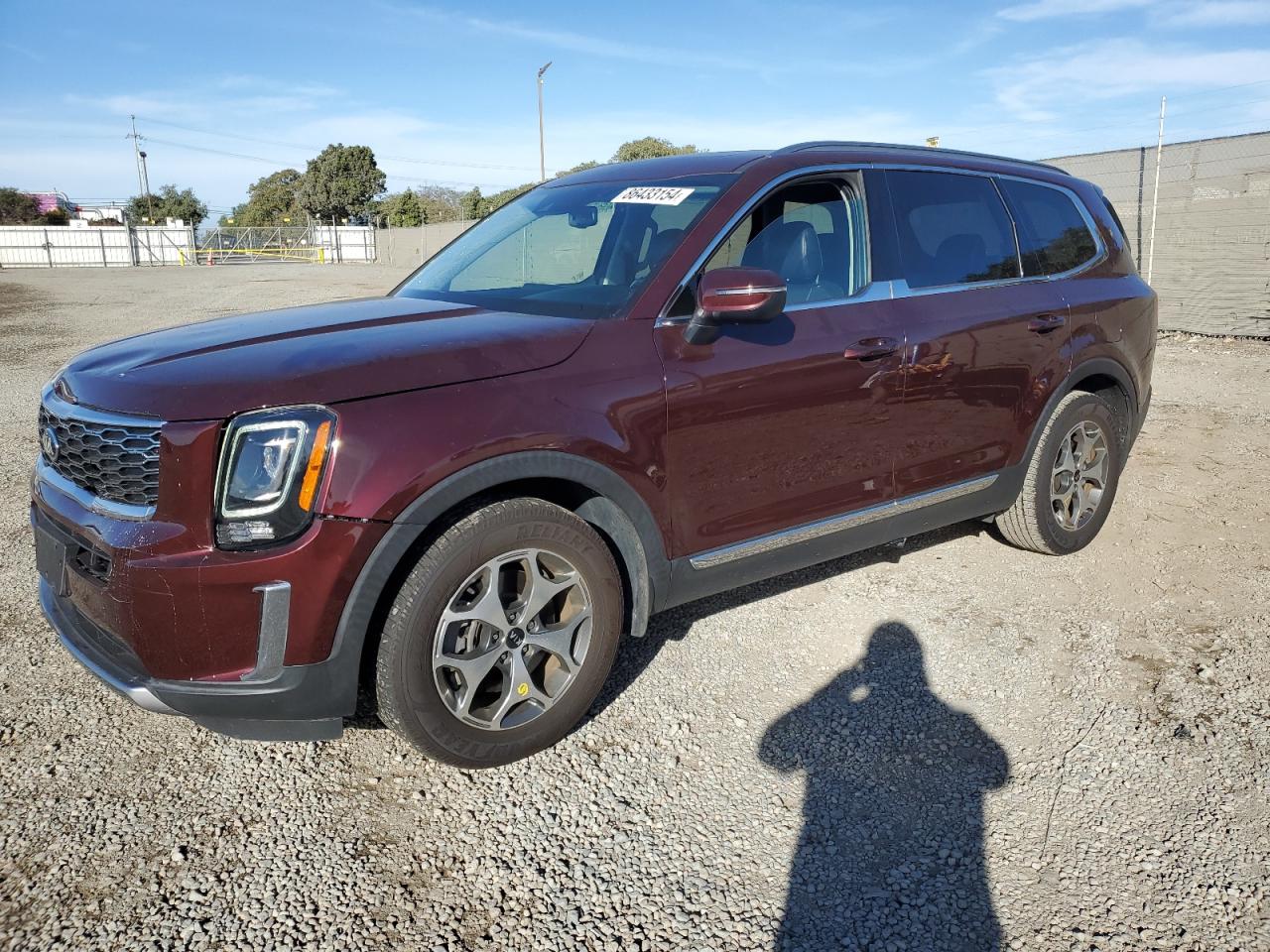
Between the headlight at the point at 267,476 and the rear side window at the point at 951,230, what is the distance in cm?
251

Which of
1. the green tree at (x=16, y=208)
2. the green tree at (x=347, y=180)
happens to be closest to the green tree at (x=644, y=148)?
the green tree at (x=347, y=180)

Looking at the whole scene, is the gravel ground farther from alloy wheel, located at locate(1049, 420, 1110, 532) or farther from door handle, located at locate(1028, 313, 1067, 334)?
door handle, located at locate(1028, 313, 1067, 334)

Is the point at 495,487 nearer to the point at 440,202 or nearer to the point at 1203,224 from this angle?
the point at 1203,224

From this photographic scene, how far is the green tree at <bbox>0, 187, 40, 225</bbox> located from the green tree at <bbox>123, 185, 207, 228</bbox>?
37.7 ft

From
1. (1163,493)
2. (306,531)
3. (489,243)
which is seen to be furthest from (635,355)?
(1163,493)

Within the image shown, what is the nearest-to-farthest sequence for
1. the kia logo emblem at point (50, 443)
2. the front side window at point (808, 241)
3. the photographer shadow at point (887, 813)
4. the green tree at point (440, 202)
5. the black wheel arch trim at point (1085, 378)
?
the photographer shadow at point (887, 813) → the kia logo emblem at point (50, 443) → the front side window at point (808, 241) → the black wheel arch trim at point (1085, 378) → the green tree at point (440, 202)

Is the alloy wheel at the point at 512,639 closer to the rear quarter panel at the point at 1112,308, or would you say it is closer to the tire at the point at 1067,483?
the tire at the point at 1067,483

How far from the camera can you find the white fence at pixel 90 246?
160 feet

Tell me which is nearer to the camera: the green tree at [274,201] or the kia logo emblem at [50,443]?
the kia logo emblem at [50,443]

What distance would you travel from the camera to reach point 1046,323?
13.9 ft

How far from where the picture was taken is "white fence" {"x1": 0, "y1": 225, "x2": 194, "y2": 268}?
48750 millimetres

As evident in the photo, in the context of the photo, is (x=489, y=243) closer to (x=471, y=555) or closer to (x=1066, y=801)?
(x=471, y=555)

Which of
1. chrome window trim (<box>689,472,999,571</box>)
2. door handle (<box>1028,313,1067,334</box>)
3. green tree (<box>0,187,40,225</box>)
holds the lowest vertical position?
chrome window trim (<box>689,472,999,571</box>)

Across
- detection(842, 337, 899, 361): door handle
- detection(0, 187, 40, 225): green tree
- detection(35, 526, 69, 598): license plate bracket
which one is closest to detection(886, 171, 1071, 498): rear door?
detection(842, 337, 899, 361): door handle
